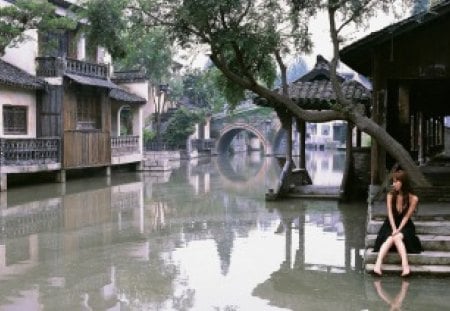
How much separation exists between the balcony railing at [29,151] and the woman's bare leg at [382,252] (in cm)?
1513

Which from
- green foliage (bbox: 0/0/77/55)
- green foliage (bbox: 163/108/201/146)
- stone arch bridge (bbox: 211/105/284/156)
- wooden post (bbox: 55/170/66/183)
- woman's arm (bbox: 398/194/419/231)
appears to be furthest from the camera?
stone arch bridge (bbox: 211/105/284/156)

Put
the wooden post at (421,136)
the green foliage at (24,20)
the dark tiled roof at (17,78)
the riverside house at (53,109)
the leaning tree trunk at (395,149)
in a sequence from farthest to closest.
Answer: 1. the wooden post at (421,136)
2. the riverside house at (53,109)
3. the dark tiled roof at (17,78)
4. the green foliage at (24,20)
5. the leaning tree trunk at (395,149)

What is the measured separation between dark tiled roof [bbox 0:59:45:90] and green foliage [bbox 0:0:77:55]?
46.2 inches

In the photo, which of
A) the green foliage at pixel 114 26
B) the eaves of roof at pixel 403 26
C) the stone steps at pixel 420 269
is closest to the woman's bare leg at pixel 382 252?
the stone steps at pixel 420 269

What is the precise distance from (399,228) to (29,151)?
16.1 metres

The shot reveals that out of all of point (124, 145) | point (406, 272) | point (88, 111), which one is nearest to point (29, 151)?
point (88, 111)

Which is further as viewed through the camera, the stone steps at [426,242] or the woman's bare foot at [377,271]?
the stone steps at [426,242]

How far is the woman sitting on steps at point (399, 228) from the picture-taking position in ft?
26.5

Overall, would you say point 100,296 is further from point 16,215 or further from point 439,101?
point 439,101

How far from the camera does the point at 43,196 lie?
19062mm

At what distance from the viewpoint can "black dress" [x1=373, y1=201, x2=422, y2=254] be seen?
8.24 metres

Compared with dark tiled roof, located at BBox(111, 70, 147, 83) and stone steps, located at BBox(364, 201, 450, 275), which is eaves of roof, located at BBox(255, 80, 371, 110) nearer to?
stone steps, located at BBox(364, 201, 450, 275)

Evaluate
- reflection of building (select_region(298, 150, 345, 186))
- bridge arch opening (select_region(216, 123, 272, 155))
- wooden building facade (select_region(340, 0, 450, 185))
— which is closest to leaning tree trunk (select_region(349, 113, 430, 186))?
wooden building facade (select_region(340, 0, 450, 185))

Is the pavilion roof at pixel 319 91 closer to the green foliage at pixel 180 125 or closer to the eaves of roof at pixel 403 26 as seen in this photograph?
the eaves of roof at pixel 403 26
